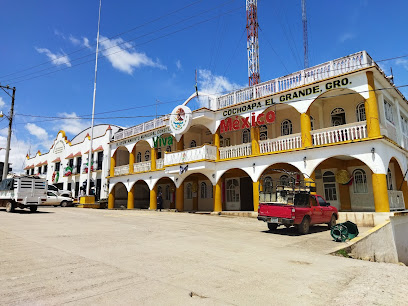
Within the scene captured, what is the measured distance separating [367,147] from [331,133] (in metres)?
2.55

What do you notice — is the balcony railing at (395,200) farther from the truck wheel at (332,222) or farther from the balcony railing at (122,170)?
the balcony railing at (122,170)

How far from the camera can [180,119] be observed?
71.8ft

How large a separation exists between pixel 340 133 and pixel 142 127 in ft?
58.3

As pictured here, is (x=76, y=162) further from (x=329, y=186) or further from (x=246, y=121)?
(x=329, y=186)

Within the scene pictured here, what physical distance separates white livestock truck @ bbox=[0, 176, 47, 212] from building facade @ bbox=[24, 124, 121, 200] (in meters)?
12.9

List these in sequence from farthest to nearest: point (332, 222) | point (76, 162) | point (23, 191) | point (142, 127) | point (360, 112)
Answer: point (76, 162)
point (142, 127)
point (23, 191)
point (360, 112)
point (332, 222)

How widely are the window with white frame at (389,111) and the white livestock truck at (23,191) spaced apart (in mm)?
21144

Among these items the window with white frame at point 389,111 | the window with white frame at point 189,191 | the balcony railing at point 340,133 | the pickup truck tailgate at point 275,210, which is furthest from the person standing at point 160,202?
the window with white frame at point 389,111

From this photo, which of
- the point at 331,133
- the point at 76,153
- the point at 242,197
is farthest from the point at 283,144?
the point at 76,153

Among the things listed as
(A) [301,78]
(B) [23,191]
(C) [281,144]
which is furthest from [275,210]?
(B) [23,191]

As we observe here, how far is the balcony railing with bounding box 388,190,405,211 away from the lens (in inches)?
574

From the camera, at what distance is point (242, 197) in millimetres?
22875

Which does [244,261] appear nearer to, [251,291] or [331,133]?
[251,291]

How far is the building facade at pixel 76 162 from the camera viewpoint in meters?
32.7
